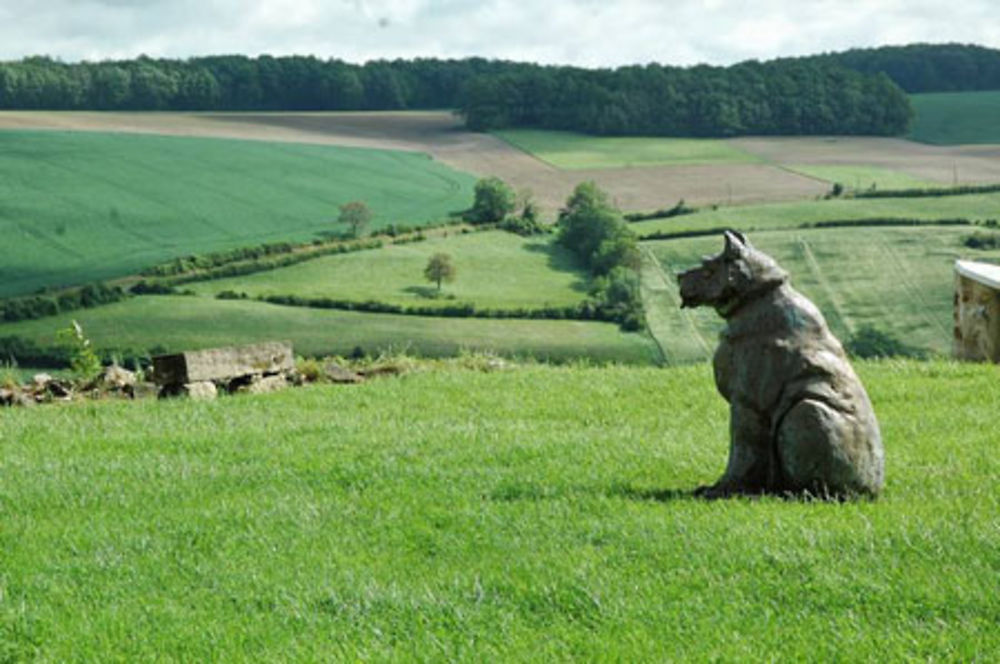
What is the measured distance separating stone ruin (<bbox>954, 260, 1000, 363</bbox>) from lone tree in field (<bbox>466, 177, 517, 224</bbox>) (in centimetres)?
4556

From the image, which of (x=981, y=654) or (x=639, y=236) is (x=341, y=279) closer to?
(x=639, y=236)

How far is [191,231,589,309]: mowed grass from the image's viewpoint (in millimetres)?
52125

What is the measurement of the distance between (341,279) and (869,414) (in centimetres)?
4513

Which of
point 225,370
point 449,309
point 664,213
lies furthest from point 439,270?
point 225,370

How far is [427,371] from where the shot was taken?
2214 cm

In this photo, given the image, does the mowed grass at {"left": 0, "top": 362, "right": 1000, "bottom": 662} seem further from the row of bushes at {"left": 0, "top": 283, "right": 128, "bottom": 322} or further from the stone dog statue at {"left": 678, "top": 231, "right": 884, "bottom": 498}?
the row of bushes at {"left": 0, "top": 283, "right": 128, "bottom": 322}

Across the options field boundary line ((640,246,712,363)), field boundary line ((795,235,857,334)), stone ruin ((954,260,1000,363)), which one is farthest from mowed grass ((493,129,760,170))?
stone ruin ((954,260,1000,363))

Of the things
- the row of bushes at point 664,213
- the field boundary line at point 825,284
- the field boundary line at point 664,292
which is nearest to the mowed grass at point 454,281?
the field boundary line at point 664,292

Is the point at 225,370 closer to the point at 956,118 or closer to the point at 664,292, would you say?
the point at 664,292

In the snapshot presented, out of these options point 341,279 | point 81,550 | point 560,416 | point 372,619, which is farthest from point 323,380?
point 341,279

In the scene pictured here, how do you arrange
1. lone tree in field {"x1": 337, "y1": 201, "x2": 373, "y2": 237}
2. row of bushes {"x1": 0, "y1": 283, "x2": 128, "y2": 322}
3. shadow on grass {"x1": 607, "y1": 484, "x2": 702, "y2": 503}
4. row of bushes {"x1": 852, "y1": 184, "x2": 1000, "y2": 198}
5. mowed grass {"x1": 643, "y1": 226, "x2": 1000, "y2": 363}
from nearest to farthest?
shadow on grass {"x1": 607, "y1": 484, "x2": 702, "y2": 503} → row of bushes {"x1": 0, "y1": 283, "x2": 128, "y2": 322} → mowed grass {"x1": 643, "y1": 226, "x2": 1000, "y2": 363} → lone tree in field {"x1": 337, "y1": 201, "x2": 373, "y2": 237} → row of bushes {"x1": 852, "y1": 184, "x2": 1000, "y2": 198}

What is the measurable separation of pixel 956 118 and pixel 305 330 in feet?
227

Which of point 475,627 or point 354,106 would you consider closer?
point 475,627

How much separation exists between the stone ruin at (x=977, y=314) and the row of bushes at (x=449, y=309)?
28009mm
